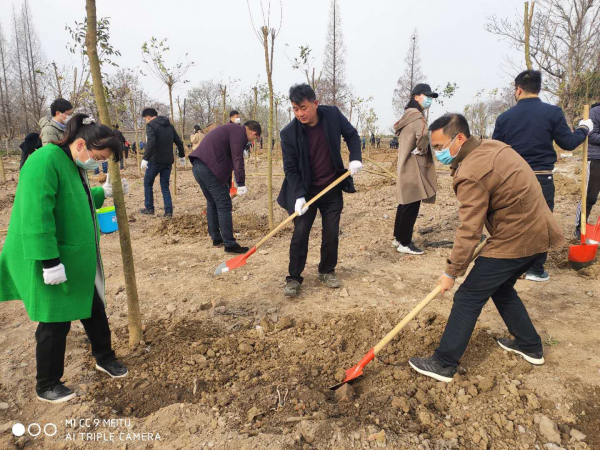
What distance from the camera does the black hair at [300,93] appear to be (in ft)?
10.5

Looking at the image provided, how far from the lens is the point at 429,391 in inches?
88.5

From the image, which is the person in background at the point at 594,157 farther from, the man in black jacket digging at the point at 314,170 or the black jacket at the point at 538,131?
the man in black jacket digging at the point at 314,170

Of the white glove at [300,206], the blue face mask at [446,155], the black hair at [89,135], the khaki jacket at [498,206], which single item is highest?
the black hair at [89,135]

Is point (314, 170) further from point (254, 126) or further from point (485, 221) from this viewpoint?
point (485, 221)

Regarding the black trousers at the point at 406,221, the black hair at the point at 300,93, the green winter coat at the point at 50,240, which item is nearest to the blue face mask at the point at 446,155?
the black hair at the point at 300,93

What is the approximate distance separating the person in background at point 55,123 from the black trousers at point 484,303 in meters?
4.02

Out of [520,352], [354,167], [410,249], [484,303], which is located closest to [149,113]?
[354,167]

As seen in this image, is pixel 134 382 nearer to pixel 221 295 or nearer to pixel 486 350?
pixel 221 295

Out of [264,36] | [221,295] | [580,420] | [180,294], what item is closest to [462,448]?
[580,420]

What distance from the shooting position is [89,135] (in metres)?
2.06

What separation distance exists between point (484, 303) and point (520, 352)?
0.58 metres

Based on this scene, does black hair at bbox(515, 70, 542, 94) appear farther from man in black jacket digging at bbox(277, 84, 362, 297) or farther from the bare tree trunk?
the bare tree trunk

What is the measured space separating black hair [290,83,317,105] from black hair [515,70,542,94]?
1.93m

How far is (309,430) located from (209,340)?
46.4 inches
